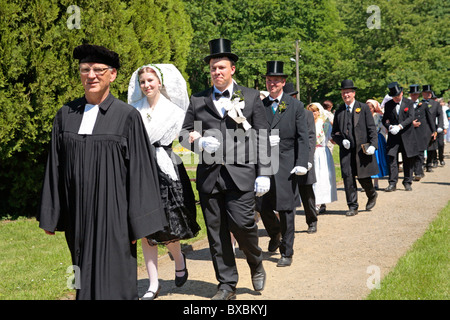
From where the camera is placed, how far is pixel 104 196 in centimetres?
432

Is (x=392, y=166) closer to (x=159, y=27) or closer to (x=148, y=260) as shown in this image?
(x=159, y=27)

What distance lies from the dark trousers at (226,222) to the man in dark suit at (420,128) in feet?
33.6

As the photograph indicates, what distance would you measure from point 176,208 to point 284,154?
6.33 ft

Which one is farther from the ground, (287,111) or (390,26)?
(390,26)

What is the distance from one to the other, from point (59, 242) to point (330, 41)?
46.6 m

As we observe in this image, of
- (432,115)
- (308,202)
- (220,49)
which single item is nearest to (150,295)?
(220,49)

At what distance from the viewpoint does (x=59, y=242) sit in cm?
876

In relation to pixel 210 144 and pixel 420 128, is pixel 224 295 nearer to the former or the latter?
pixel 210 144

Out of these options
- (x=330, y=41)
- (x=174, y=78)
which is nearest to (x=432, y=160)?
(x=174, y=78)

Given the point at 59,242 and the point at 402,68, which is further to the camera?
the point at 402,68

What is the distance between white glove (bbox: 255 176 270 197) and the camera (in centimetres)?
567

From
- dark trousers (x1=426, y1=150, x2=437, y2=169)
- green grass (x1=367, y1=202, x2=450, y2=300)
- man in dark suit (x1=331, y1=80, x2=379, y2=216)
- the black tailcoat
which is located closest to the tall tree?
dark trousers (x1=426, y1=150, x2=437, y2=169)

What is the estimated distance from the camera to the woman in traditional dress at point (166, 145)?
19.3 ft

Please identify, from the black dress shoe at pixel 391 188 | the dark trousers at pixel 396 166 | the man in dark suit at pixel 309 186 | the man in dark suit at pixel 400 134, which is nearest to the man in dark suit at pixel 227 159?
the man in dark suit at pixel 309 186
